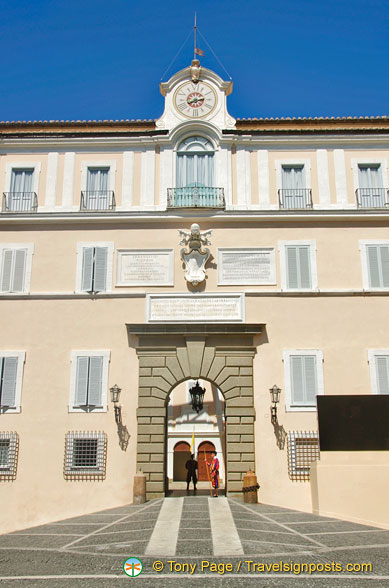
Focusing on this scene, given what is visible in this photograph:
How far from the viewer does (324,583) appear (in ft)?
30.2

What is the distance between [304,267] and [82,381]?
8055mm

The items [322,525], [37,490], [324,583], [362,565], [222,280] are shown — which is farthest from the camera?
[222,280]

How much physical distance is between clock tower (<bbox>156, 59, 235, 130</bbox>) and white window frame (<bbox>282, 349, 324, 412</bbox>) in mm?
8156

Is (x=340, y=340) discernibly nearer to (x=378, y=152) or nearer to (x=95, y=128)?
(x=378, y=152)

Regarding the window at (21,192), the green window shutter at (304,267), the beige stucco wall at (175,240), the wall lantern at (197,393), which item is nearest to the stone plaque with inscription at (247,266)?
the beige stucco wall at (175,240)

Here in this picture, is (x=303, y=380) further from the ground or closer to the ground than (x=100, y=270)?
closer to the ground

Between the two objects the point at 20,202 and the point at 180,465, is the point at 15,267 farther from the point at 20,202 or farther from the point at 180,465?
the point at 180,465

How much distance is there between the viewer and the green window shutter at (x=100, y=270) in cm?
2025

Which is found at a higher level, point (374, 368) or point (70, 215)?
point (70, 215)

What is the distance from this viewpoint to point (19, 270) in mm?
20516

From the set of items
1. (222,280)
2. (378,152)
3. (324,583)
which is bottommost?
(324,583)

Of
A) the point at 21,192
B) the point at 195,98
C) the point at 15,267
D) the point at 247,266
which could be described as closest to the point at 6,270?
the point at 15,267

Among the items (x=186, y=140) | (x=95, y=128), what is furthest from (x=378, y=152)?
(x=95, y=128)

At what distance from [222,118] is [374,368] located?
991cm
